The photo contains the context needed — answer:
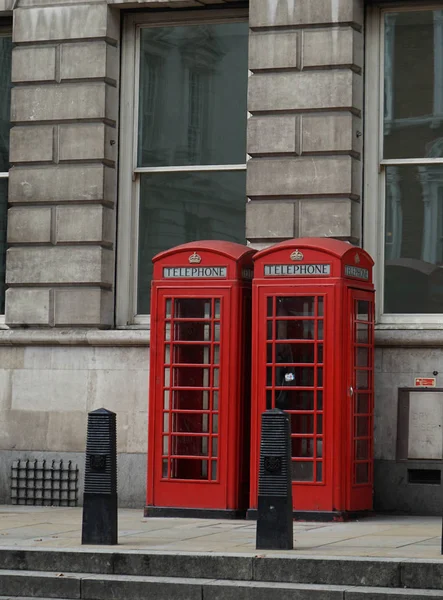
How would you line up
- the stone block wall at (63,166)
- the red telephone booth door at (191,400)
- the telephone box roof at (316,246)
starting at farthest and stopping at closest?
the stone block wall at (63,166), the red telephone booth door at (191,400), the telephone box roof at (316,246)

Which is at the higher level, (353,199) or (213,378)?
(353,199)

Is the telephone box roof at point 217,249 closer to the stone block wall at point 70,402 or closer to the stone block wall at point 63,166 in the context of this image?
the stone block wall at point 70,402

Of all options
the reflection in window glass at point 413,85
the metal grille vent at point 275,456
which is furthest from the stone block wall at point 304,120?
the metal grille vent at point 275,456

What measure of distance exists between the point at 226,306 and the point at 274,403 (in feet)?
3.44

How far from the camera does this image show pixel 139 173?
1523 centimetres

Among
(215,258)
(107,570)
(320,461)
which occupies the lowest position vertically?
(107,570)

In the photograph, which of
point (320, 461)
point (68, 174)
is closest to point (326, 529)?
point (320, 461)

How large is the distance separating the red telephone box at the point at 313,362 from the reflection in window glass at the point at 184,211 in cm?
208

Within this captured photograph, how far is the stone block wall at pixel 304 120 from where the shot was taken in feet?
45.9

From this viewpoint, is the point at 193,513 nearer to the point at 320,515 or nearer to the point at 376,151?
the point at 320,515

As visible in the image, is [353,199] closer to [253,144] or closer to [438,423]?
[253,144]

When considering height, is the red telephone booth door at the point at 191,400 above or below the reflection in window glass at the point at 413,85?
below

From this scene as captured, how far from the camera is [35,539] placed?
11.0 metres

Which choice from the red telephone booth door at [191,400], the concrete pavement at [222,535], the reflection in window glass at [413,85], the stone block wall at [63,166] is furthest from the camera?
the stone block wall at [63,166]
